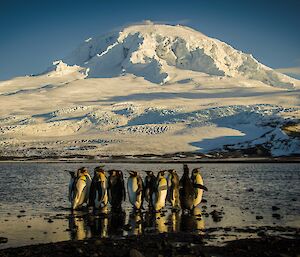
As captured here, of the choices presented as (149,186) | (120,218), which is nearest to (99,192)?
(149,186)

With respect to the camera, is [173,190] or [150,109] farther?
[150,109]

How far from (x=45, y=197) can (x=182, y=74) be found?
15406 cm

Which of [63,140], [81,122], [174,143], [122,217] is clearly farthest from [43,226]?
[81,122]

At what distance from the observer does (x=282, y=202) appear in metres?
18.5

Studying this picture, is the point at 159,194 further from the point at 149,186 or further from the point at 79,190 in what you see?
the point at 79,190

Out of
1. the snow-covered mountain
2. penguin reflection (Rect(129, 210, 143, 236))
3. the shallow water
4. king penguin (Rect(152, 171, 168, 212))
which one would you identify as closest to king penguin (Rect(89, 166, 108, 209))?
the shallow water

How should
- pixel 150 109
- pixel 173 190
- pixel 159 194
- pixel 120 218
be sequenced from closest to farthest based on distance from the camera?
pixel 120 218, pixel 159 194, pixel 173 190, pixel 150 109

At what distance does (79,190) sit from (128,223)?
11.6ft

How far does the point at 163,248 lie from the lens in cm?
1041

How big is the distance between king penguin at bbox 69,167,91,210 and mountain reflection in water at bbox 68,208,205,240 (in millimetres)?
708

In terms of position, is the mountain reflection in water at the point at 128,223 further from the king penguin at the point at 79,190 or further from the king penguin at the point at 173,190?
the king penguin at the point at 173,190

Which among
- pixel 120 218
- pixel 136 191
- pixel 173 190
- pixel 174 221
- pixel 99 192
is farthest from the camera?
pixel 173 190

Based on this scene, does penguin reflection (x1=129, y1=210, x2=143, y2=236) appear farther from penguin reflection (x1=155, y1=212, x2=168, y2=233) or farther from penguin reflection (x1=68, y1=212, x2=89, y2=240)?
penguin reflection (x1=68, y1=212, x2=89, y2=240)

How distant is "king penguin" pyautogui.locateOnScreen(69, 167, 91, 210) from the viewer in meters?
17.5
